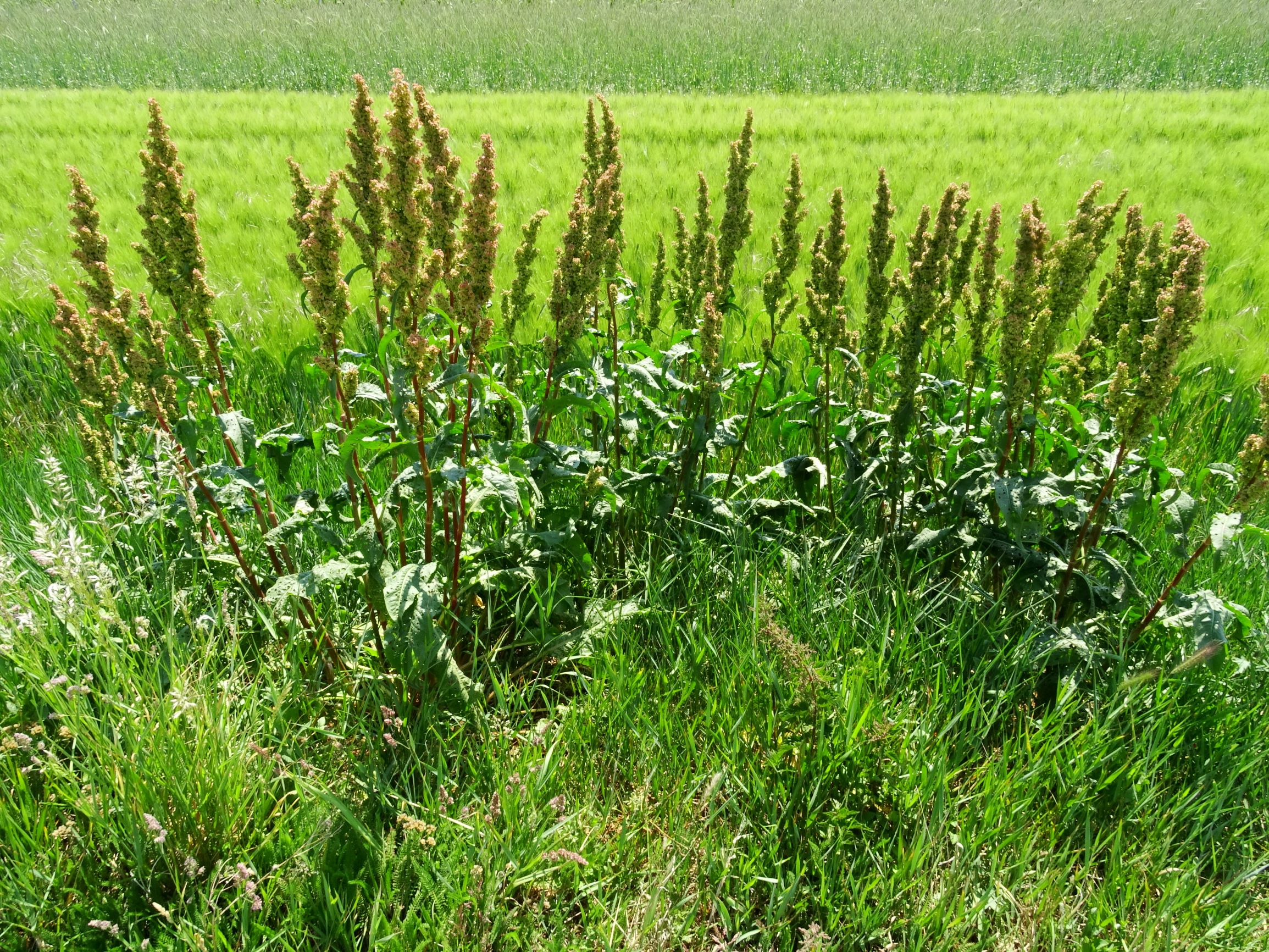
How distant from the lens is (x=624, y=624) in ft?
6.93

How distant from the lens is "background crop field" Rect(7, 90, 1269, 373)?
4.86 metres

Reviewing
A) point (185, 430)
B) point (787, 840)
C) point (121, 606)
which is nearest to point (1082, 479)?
point (787, 840)

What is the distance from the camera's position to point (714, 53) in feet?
46.4

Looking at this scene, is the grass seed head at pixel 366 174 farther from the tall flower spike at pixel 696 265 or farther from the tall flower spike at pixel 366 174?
the tall flower spike at pixel 696 265

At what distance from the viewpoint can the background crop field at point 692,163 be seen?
191 inches

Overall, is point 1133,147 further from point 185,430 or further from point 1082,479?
point 185,430

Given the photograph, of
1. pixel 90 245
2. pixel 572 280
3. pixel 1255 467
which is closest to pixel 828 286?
pixel 572 280

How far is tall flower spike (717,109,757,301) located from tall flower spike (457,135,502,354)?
784 millimetres

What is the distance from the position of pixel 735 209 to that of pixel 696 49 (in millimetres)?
13929

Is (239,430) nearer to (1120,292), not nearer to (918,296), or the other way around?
(918,296)

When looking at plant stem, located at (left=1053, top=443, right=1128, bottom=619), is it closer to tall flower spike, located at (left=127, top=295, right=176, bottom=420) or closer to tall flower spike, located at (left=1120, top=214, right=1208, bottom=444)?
tall flower spike, located at (left=1120, top=214, right=1208, bottom=444)

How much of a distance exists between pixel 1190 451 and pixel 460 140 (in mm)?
6526

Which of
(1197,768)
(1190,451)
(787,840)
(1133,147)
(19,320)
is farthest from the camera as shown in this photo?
(1133,147)

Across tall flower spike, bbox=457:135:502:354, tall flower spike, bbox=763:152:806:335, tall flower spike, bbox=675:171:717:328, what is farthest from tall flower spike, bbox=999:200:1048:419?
tall flower spike, bbox=457:135:502:354
